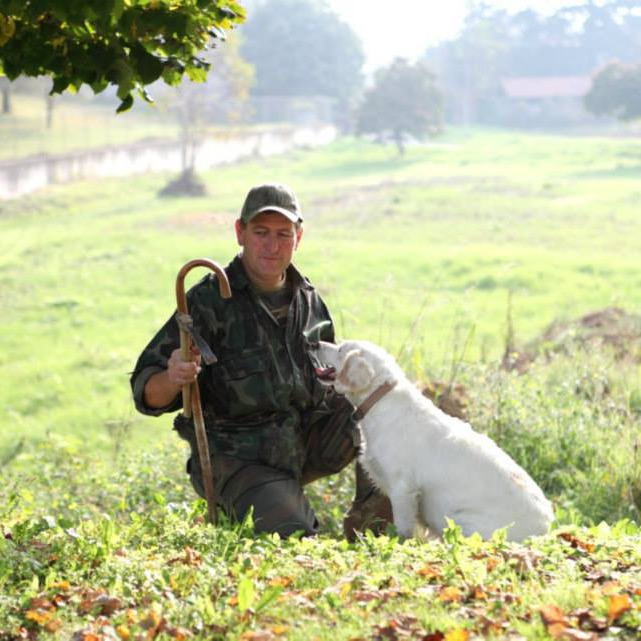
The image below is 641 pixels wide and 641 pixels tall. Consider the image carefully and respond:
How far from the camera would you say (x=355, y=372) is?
6.18m

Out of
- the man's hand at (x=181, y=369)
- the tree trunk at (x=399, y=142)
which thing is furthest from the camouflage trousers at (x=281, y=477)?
the tree trunk at (x=399, y=142)

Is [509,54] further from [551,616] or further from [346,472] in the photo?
[551,616]

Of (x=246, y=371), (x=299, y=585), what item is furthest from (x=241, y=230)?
(x=299, y=585)

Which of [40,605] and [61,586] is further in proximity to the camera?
[61,586]

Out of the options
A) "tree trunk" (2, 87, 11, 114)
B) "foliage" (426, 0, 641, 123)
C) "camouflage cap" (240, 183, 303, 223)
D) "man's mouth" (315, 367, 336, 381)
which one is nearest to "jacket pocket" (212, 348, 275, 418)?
"man's mouth" (315, 367, 336, 381)

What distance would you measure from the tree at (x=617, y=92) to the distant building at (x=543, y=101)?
13.6 m

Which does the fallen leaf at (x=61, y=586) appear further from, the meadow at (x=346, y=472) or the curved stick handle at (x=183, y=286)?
the curved stick handle at (x=183, y=286)

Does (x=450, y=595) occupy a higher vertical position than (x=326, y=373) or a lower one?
lower

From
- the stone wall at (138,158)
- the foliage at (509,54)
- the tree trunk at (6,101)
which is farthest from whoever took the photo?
the foliage at (509,54)

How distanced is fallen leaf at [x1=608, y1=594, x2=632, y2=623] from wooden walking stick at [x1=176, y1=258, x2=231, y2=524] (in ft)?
6.73

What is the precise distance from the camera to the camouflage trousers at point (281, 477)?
19.8 feet

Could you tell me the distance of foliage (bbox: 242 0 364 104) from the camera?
256 ft

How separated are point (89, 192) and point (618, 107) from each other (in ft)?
106

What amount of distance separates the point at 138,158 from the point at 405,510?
42743 millimetres
